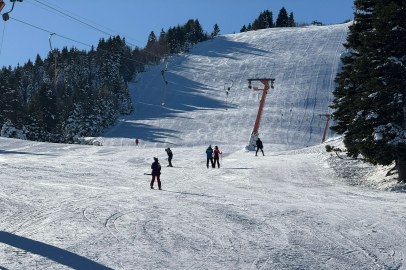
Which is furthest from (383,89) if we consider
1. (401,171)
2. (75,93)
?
(75,93)

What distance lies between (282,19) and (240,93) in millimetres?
76097

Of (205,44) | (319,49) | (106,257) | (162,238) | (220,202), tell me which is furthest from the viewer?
(205,44)

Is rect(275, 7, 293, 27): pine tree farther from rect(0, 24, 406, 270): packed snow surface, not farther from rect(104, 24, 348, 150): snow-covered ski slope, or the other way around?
rect(0, 24, 406, 270): packed snow surface

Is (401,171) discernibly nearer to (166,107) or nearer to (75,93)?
(75,93)

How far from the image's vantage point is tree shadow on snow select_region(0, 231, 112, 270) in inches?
224

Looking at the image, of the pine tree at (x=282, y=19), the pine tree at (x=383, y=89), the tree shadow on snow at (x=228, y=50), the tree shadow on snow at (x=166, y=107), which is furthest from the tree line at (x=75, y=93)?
the pine tree at (x=282, y=19)

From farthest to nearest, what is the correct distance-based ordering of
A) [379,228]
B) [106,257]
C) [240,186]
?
[240,186]
[379,228]
[106,257]

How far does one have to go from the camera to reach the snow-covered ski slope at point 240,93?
5509 cm

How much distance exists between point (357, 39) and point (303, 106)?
5078 centimetres

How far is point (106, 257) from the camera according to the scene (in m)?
6.04

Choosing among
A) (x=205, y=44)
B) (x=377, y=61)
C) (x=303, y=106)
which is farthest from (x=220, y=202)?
(x=205, y=44)

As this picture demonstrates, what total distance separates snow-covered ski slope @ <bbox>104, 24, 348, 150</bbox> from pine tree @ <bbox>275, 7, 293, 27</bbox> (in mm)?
21678

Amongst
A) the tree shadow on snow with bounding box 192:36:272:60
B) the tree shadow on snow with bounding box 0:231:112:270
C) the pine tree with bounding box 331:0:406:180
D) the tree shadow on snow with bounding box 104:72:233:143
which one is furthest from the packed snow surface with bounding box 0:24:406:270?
the tree shadow on snow with bounding box 192:36:272:60

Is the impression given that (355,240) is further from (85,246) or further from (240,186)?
(240,186)
